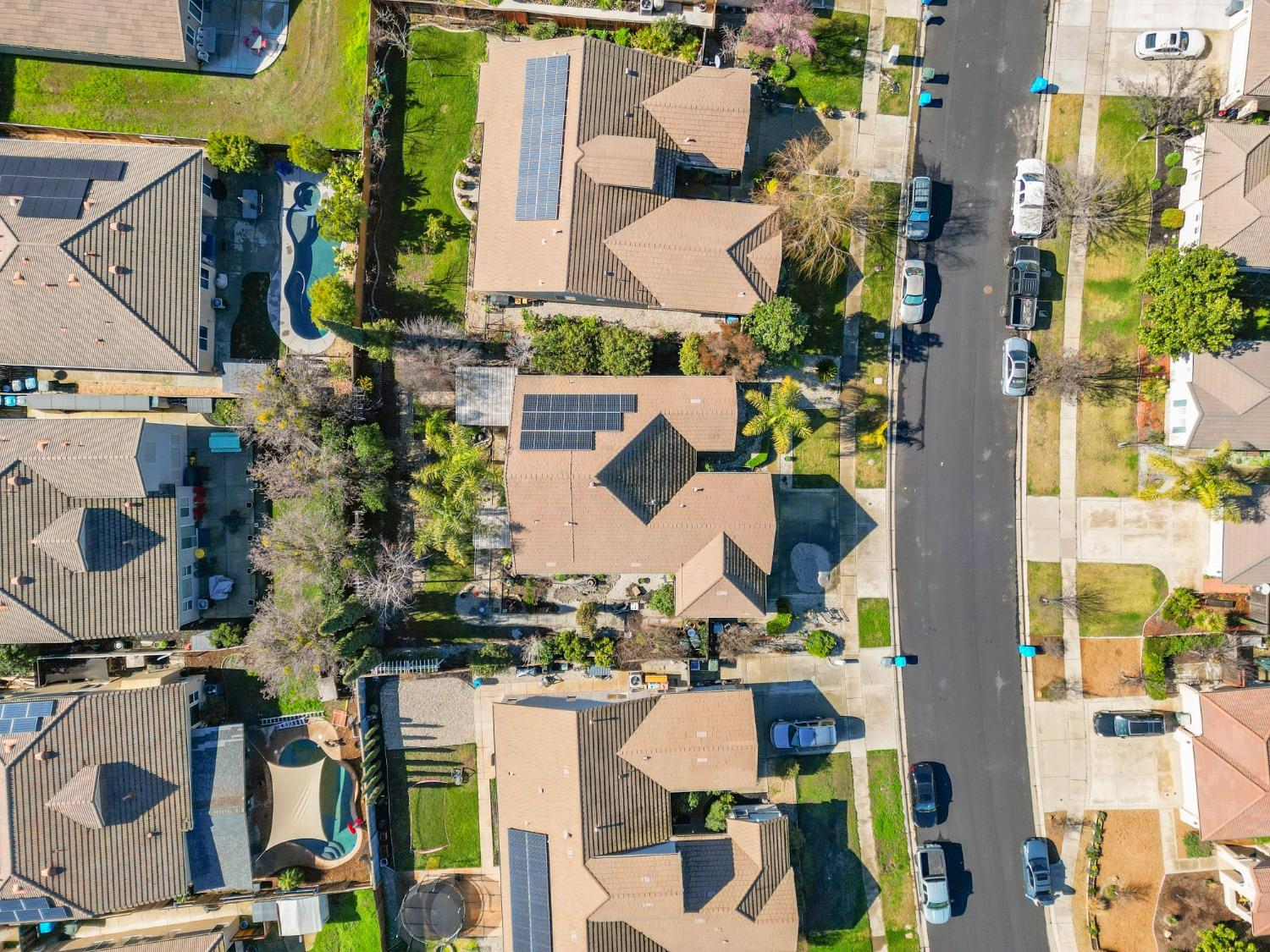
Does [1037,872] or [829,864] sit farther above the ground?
[1037,872]

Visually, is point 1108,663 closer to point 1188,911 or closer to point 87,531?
point 1188,911

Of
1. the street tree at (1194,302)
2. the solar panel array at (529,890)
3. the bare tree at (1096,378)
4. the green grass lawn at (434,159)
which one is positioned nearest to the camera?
the street tree at (1194,302)

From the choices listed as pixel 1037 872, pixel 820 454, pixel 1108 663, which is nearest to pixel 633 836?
pixel 1037 872

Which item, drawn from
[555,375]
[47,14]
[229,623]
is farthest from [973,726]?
[47,14]

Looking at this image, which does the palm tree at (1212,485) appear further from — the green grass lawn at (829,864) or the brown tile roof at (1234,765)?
the green grass lawn at (829,864)

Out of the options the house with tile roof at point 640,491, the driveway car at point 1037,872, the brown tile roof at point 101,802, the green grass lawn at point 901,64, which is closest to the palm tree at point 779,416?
the house with tile roof at point 640,491

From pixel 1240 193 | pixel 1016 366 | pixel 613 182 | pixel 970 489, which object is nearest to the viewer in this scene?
pixel 613 182

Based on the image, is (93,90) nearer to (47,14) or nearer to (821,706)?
(47,14)
